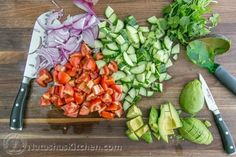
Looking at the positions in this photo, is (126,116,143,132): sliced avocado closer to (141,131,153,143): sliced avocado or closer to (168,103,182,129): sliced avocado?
(141,131,153,143): sliced avocado

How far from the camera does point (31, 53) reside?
64.5 inches

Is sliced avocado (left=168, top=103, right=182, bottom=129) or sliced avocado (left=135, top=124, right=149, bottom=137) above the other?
sliced avocado (left=168, top=103, right=182, bottom=129)

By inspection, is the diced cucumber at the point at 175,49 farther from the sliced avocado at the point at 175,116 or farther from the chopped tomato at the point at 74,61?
the chopped tomato at the point at 74,61

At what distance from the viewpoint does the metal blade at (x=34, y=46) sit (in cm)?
163

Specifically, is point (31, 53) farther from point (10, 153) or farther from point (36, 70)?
point (10, 153)

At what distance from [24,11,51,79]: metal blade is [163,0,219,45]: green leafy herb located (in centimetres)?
62

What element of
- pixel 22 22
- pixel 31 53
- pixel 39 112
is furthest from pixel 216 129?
pixel 22 22

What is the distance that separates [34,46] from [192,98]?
2.66ft

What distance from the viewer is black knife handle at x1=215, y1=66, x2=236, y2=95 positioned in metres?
1.60

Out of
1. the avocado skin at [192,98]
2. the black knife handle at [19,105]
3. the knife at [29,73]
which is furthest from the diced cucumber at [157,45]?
the black knife handle at [19,105]

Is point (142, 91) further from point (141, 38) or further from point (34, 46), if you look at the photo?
point (34, 46)

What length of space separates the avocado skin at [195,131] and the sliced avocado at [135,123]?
0.20 metres

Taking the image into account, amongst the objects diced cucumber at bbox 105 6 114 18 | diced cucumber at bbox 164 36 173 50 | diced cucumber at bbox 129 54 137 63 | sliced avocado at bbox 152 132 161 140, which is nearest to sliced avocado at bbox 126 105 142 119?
sliced avocado at bbox 152 132 161 140

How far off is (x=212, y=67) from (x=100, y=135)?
65cm
